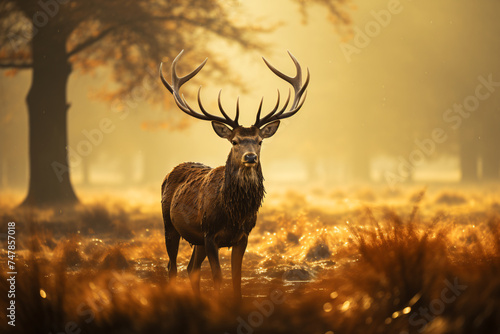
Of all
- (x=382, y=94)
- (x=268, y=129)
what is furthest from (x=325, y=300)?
(x=382, y=94)

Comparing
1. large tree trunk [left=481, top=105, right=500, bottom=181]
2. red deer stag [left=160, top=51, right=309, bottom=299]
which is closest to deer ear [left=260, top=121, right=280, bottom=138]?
red deer stag [left=160, top=51, right=309, bottom=299]

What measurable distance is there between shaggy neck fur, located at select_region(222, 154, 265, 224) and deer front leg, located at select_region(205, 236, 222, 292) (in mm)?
365

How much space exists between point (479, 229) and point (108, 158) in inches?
1431

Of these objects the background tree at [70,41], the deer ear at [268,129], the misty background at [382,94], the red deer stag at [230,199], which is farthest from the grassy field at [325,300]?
the misty background at [382,94]

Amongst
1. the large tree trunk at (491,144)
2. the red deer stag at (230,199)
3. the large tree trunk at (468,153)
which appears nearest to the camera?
the red deer stag at (230,199)

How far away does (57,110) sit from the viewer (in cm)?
1493

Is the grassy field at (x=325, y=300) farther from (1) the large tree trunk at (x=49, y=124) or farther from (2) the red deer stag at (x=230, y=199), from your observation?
(1) the large tree trunk at (x=49, y=124)

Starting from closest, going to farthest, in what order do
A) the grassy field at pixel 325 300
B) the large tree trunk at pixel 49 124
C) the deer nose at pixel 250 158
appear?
the grassy field at pixel 325 300 → the deer nose at pixel 250 158 → the large tree trunk at pixel 49 124

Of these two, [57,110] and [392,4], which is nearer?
[57,110]

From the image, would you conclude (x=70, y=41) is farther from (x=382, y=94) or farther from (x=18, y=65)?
(x=382, y=94)

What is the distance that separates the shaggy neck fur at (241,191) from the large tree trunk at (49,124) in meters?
10.0

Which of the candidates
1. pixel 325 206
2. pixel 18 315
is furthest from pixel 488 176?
pixel 18 315

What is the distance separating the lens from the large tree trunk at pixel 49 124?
14.6 meters

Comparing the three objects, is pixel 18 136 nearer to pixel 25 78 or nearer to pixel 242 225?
pixel 25 78
